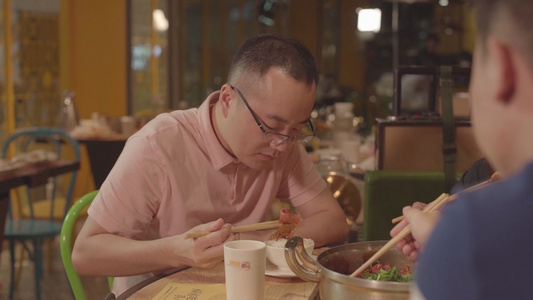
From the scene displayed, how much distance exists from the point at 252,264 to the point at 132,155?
629 millimetres

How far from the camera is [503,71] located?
1.98 ft

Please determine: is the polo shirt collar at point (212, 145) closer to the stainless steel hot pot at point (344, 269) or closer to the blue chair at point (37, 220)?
the stainless steel hot pot at point (344, 269)

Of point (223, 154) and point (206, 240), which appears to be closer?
point (206, 240)

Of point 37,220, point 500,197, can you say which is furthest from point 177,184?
point 37,220

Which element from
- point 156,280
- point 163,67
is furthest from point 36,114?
point 156,280

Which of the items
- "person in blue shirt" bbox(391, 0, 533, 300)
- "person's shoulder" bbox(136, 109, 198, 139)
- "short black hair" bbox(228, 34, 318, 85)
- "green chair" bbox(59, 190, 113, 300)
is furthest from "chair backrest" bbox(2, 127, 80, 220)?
"person in blue shirt" bbox(391, 0, 533, 300)

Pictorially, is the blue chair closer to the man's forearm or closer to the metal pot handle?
the man's forearm

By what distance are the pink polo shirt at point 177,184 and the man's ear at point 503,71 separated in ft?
4.47

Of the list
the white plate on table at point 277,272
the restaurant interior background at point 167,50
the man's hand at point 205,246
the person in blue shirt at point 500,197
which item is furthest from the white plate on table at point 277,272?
the restaurant interior background at point 167,50

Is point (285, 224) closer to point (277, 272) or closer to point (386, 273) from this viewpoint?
point (277, 272)

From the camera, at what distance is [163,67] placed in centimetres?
885

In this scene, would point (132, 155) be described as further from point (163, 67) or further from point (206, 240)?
point (163, 67)

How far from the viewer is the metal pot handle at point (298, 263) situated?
1.41 metres

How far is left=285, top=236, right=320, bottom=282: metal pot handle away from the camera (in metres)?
1.41
